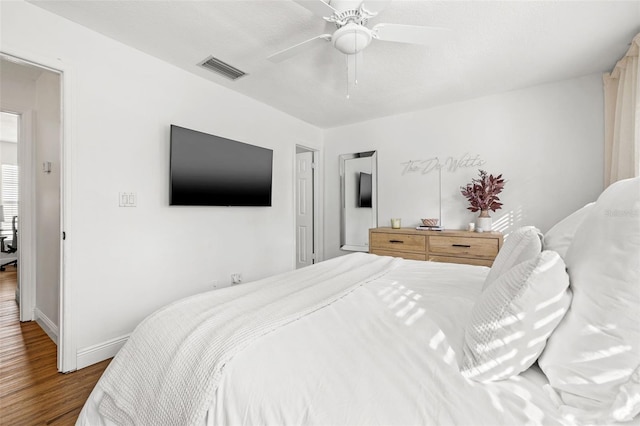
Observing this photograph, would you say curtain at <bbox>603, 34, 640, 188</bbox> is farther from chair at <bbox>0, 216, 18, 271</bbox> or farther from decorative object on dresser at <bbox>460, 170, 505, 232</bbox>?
chair at <bbox>0, 216, 18, 271</bbox>

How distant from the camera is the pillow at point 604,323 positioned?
2.03 feet

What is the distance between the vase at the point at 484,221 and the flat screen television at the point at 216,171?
2443mm

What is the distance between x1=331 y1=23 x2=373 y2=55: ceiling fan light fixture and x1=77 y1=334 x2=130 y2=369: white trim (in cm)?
274

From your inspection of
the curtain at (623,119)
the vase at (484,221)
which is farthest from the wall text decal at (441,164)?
the curtain at (623,119)

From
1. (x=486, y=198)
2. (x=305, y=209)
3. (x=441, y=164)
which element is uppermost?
(x=441, y=164)

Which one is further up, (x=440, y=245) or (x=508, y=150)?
(x=508, y=150)

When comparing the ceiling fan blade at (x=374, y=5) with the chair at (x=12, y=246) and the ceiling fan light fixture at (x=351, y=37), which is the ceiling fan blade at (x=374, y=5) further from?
the chair at (x=12, y=246)

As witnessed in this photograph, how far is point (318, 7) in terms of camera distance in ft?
5.01

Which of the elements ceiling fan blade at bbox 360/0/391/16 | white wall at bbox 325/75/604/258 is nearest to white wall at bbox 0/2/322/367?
ceiling fan blade at bbox 360/0/391/16

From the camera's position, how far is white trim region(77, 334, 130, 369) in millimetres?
2004

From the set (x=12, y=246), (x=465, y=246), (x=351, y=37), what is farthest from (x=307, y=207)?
(x=12, y=246)

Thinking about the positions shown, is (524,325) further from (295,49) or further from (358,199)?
(358,199)

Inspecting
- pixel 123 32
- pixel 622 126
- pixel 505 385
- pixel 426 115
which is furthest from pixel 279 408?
pixel 426 115

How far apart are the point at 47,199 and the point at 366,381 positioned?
3267mm
